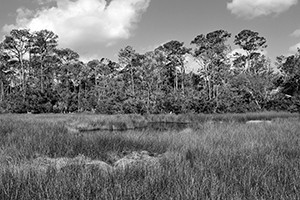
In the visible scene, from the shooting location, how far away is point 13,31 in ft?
97.5

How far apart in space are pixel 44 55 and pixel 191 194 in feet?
136

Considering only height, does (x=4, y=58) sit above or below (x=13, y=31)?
below

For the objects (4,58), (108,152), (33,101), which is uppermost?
(4,58)

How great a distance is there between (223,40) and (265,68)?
8.62 m

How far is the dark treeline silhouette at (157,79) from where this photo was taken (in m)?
25.3

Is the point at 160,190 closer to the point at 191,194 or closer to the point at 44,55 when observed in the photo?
the point at 191,194

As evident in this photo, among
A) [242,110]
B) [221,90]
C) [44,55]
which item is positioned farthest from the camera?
[44,55]

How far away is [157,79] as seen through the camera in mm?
27625

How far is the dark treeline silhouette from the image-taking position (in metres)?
25.3

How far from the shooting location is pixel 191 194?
1733 millimetres

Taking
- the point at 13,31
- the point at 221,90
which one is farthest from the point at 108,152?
the point at 13,31

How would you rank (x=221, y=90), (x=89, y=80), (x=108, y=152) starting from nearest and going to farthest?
(x=108, y=152)
(x=221, y=90)
(x=89, y=80)

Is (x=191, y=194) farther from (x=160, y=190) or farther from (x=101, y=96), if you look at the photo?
(x=101, y=96)

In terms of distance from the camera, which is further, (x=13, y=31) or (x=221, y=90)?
(x=13, y=31)
